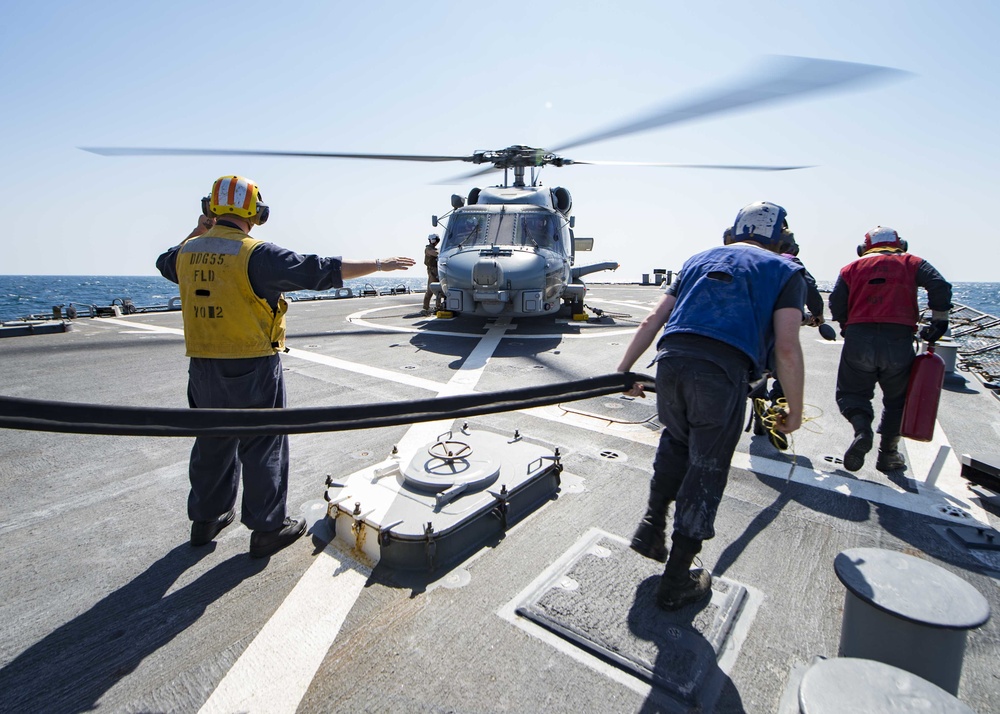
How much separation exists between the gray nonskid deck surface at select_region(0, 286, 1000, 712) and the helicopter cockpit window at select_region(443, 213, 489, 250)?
6036 millimetres

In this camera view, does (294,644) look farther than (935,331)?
No

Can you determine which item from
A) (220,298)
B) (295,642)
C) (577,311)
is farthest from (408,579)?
(577,311)

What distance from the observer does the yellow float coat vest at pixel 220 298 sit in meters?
2.46

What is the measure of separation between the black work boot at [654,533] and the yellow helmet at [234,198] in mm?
2507

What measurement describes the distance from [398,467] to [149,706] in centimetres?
150

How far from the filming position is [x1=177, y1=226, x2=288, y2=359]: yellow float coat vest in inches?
96.8

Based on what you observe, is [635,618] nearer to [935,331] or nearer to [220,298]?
[220,298]

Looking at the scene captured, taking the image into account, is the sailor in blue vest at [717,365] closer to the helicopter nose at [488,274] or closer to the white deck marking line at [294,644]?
the white deck marking line at [294,644]

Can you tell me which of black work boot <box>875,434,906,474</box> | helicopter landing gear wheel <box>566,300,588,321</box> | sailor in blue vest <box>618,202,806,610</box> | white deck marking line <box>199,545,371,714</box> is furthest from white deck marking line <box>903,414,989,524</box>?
helicopter landing gear wheel <box>566,300,588,321</box>

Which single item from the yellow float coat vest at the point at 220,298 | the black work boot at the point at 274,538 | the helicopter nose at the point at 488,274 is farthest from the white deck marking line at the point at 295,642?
the helicopter nose at the point at 488,274

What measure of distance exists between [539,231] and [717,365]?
8.29 m

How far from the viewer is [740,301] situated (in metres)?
2.13

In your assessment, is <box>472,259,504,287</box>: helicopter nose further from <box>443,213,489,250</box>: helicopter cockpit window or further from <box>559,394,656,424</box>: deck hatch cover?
<box>559,394,656,424</box>: deck hatch cover

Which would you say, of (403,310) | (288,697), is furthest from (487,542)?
(403,310)
